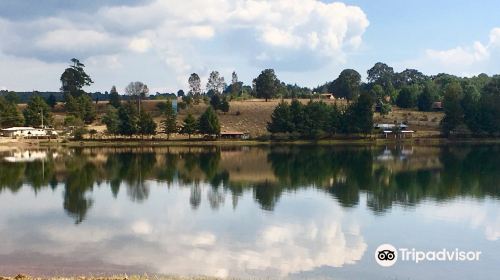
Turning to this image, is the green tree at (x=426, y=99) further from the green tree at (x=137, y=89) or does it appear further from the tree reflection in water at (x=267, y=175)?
the green tree at (x=137, y=89)

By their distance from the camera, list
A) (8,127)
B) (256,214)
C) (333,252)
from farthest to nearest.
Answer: (8,127)
(256,214)
(333,252)

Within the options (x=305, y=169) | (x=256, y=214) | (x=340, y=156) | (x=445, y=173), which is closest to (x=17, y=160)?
(x=305, y=169)

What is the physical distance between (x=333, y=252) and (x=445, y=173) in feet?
111

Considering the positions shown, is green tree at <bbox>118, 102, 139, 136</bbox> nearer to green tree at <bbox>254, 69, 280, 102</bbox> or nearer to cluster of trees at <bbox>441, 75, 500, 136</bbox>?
green tree at <bbox>254, 69, 280, 102</bbox>

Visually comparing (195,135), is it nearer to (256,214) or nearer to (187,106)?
(187,106)

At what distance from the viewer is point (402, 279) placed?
Answer: 754 inches

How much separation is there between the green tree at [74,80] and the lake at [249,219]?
8982 centimetres

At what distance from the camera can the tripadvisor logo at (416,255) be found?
2155cm

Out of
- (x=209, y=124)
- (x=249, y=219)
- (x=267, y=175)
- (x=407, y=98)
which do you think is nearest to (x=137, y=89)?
(x=209, y=124)

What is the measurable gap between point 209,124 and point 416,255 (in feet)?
267

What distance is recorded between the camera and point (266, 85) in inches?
5709

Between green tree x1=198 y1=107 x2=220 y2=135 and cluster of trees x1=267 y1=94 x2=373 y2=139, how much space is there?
36.6 ft

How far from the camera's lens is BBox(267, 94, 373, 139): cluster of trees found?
10319 centimetres

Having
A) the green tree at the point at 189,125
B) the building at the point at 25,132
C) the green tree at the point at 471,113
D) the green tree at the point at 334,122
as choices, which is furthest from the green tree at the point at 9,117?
the green tree at the point at 471,113
